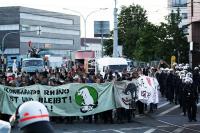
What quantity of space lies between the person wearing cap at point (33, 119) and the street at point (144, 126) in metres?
12.2

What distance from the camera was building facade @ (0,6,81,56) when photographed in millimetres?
122375

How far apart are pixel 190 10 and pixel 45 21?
73694 millimetres

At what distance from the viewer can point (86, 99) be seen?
18.0 meters

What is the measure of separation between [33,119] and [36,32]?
11715cm

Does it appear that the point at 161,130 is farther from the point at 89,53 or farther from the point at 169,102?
the point at 89,53

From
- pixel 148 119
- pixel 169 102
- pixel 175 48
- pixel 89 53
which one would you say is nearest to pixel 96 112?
pixel 148 119

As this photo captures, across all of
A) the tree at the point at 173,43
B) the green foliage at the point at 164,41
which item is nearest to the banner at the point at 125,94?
the green foliage at the point at 164,41

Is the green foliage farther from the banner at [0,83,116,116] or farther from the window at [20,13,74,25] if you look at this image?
the window at [20,13,74,25]

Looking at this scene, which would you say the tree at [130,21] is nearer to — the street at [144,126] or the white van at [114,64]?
the white van at [114,64]

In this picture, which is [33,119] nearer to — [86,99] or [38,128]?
[38,128]

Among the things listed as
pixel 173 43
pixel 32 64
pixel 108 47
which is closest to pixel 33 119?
pixel 32 64

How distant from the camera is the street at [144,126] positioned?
52.3 ft

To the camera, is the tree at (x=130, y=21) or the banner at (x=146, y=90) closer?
the banner at (x=146, y=90)

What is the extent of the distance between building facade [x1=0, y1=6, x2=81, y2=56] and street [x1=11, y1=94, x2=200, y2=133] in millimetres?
92985
